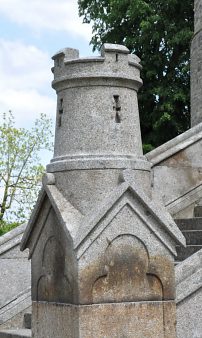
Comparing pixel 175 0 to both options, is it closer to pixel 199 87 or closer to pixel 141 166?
pixel 199 87

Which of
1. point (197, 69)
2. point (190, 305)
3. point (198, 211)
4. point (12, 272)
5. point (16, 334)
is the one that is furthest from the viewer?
point (197, 69)

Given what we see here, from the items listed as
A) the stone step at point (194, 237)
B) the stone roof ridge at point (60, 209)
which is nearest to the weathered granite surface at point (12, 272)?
the stone step at point (194, 237)

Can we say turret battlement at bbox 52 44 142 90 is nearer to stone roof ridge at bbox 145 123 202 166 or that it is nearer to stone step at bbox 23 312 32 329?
stone step at bbox 23 312 32 329

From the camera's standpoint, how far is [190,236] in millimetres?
9312

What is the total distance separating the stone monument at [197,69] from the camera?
1565 centimetres

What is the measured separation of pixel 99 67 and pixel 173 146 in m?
5.65

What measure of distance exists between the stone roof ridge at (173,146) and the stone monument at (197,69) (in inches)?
153

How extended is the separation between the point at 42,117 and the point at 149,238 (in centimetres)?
2369

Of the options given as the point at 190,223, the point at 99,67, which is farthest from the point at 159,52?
the point at 99,67

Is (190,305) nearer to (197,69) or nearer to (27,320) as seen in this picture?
(27,320)

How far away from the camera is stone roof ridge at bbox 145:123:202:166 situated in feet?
35.8

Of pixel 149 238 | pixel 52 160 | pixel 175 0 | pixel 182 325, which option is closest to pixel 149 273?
pixel 149 238

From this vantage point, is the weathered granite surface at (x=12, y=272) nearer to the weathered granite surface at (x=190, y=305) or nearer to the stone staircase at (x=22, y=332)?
the stone staircase at (x=22, y=332)

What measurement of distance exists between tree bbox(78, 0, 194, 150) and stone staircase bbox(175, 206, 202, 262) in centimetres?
1125
